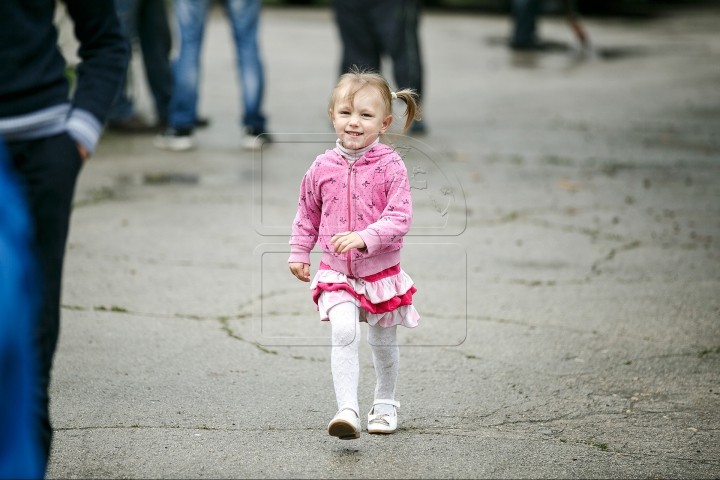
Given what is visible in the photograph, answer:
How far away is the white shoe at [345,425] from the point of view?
9.61ft

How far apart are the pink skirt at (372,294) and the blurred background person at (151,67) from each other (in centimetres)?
595

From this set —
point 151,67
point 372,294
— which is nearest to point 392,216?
point 372,294

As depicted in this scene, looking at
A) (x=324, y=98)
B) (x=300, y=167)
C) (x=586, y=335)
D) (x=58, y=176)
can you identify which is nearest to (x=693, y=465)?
(x=586, y=335)

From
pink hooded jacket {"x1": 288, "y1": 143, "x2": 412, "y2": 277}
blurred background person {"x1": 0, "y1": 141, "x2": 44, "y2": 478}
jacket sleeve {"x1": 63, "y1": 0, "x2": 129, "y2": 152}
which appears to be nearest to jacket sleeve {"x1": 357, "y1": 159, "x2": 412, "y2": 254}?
pink hooded jacket {"x1": 288, "y1": 143, "x2": 412, "y2": 277}

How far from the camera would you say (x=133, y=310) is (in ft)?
14.8

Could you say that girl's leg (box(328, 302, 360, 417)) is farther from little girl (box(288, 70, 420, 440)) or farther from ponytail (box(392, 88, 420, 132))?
ponytail (box(392, 88, 420, 132))

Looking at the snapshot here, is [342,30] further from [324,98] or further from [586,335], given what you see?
[586,335]

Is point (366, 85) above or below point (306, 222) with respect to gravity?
above

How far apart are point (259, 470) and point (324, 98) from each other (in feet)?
26.0

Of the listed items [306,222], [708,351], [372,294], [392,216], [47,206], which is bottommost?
[708,351]

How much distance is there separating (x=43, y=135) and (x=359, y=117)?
100cm

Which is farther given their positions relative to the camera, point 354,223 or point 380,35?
point 380,35

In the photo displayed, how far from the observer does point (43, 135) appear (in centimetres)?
243

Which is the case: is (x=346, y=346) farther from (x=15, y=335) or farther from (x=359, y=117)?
(x=15, y=335)
